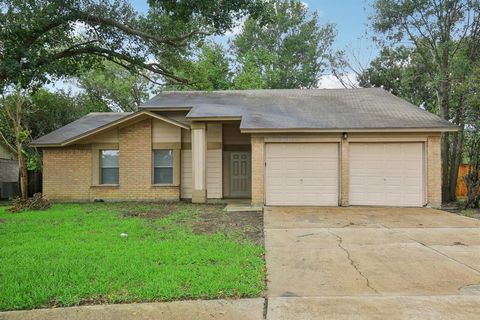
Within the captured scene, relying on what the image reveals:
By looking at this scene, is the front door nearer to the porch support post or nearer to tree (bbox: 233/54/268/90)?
the porch support post

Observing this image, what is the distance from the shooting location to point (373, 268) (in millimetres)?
5266

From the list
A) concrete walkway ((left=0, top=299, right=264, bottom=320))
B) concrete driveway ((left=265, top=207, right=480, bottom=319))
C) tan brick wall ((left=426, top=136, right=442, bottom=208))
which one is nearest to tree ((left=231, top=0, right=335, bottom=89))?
tan brick wall ((left=426, top=136, right=442, bottom=208))

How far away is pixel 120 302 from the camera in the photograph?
402cm

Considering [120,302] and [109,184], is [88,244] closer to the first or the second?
[120,302]

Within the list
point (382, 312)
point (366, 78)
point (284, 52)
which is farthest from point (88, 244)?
point (284, 52)

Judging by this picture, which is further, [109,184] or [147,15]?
[109,184]

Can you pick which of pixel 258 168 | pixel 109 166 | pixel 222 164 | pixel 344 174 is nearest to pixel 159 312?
pixel 258 168

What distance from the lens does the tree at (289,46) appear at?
32.3 metres

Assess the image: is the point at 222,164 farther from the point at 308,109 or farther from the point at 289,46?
the point at 289,46

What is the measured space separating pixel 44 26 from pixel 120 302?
8.76m

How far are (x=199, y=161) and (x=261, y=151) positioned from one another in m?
2.64

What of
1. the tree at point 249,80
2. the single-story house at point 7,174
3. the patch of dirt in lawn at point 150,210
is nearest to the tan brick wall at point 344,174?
the patch of dirt in lawn at point 150,210

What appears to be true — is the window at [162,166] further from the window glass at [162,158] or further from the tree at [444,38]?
the tree at [444,38]

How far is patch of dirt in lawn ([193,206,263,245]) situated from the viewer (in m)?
7.82
